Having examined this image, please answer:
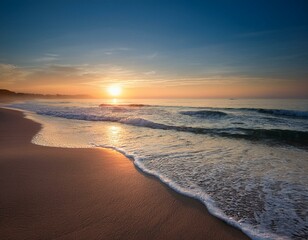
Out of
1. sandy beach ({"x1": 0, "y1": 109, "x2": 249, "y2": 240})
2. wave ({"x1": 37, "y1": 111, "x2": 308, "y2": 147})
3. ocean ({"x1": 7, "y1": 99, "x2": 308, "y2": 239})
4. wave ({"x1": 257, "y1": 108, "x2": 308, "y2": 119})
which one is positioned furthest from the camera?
wave ({"x1": 257, "y1": 108, "x2": 308, "y2": 119})

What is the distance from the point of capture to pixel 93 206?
321cm

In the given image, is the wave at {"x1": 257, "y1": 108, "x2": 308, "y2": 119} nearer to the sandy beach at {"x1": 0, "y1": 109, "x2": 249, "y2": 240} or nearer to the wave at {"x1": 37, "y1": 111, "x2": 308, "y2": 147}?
the wave at {"x1": 37, "y1": 111, "x2": 308, "y2": 147}

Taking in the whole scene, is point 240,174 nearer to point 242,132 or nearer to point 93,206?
point 93,206

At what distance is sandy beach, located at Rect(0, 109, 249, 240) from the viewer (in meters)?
2.62

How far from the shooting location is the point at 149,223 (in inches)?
112

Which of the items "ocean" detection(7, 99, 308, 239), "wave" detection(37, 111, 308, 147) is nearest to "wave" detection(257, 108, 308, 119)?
"wave" detection(37, 111, 308, 147)

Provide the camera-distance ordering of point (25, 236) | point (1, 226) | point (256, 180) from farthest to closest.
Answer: point (256, 180) → point (1, 226) → point (25, 236)

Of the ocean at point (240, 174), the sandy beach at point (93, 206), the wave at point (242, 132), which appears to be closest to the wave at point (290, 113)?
the wave at point (242, 132)

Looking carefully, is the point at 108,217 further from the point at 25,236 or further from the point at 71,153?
the point at 71,153

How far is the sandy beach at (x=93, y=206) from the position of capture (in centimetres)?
262

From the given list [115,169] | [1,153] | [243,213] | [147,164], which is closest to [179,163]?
[147,164]

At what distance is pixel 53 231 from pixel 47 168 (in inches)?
105

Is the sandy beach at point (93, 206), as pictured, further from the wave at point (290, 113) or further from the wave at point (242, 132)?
the wave at point (290, 113)

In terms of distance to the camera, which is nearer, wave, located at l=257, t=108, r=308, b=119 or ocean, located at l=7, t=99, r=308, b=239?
ocean, located at l=7, t=99, r=308, b=239
